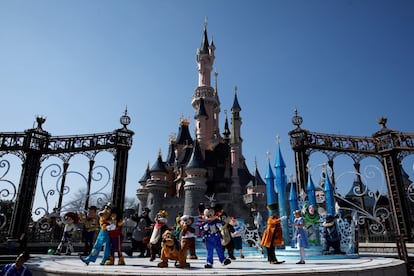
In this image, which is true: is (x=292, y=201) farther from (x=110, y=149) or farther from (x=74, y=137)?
(x=74, y=137)

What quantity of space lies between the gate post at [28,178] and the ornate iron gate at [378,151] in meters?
13.1

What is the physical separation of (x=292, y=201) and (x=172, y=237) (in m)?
7.25

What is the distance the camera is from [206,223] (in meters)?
6.35

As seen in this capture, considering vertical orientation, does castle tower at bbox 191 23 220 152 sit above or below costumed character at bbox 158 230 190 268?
above

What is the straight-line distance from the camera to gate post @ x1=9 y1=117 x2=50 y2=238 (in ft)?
41.5

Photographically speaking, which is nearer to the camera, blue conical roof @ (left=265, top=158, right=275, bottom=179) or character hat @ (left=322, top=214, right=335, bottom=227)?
character hat @ (left=322, top=214, right=335, bottom=227)

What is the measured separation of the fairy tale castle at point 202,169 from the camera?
34.1 meters

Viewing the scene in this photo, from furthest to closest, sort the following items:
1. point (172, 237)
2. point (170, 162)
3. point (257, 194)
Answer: point (170, 162)
point (257, 194)
point (172, 237)

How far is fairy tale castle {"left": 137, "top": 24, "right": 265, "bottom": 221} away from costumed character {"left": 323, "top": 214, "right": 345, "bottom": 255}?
24558mm

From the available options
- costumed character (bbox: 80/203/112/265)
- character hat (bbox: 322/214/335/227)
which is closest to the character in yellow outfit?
character hat (bbox: 322/214/335/227)

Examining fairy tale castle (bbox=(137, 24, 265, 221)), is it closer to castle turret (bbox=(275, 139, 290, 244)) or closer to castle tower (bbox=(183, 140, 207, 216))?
castle tower (bbox=(183, 140, 207, 216))

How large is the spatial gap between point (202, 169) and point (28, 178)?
2203 cm

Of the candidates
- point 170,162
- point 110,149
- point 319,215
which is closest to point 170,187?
point 170,162

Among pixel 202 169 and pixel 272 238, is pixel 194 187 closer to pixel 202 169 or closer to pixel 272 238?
pixel 202 169
